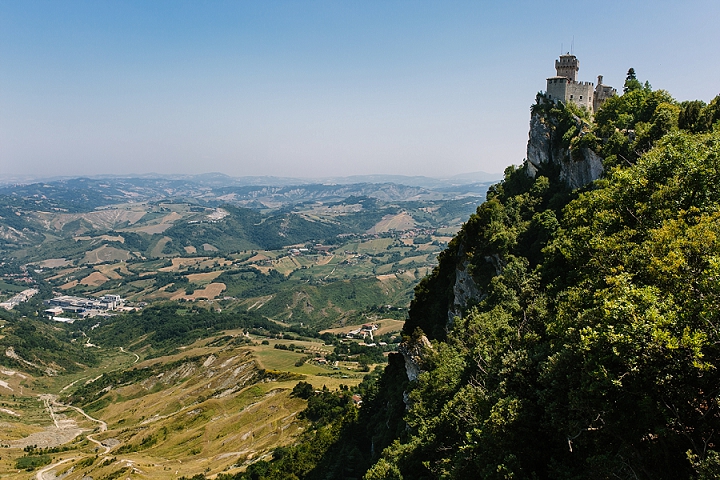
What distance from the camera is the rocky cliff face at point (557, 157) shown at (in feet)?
175

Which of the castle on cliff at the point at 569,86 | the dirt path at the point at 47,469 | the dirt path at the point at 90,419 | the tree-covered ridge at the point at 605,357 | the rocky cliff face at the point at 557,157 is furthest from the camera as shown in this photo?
the dirt path at the point at 90,419

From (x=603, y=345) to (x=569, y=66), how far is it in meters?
61.9

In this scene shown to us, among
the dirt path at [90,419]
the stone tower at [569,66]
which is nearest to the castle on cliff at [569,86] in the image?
the stone tower at [569,66]

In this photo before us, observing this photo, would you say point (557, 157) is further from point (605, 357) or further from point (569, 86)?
point (605, 357)

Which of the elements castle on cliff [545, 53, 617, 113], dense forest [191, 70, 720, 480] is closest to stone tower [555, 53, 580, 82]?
castle on cliff [545, 53, 617, 113]

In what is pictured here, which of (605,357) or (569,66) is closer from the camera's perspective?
(605,357)

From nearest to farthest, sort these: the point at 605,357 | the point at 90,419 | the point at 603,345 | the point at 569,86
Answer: the point at 605,357 → the point at 603,345 → the point at 569,86 → the point at 90,419

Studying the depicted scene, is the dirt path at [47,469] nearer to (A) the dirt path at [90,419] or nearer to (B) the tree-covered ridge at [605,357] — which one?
(A) the dirt path at [90,419]

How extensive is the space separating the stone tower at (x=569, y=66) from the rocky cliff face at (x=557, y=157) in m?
7.02

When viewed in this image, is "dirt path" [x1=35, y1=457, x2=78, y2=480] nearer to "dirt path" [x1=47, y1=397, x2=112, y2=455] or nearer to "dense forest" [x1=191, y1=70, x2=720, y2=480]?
"dirt path" [x1=47, y1=397, x2=112, y2=455]

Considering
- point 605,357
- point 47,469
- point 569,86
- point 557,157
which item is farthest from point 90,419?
point 605,357

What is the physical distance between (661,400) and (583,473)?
508 centimetres

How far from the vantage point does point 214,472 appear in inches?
3135

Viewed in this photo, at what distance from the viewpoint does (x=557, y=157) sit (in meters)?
63.2
